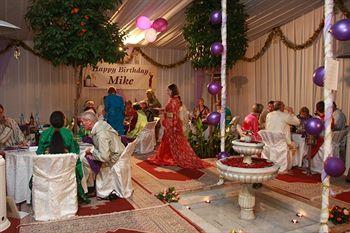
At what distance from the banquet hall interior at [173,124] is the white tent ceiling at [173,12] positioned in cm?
5

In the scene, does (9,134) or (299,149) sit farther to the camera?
(299,149)

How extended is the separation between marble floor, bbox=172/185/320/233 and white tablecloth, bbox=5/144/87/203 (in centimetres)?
157

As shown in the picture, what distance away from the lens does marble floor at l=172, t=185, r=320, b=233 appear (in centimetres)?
362

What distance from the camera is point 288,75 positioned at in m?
8.73

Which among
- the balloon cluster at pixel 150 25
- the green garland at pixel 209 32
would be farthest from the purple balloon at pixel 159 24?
the green garland at pixel 209 32

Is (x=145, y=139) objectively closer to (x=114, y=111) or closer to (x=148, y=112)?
(x=114, y=111)

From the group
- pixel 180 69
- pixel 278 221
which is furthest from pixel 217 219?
pixel 180 69

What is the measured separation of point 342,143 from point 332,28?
3672mm

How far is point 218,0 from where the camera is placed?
22.2ft

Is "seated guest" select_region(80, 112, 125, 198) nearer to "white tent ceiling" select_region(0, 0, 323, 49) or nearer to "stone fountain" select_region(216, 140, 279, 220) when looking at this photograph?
"stone fountain" select_region(216, 140, 279, 220)

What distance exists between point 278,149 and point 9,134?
4.19 metres

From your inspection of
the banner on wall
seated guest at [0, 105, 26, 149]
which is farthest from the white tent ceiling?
seated guest at [0, 105, 26, 149]

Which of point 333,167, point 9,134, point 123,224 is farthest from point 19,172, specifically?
point 333,167

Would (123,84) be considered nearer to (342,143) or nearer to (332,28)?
(342,143)
